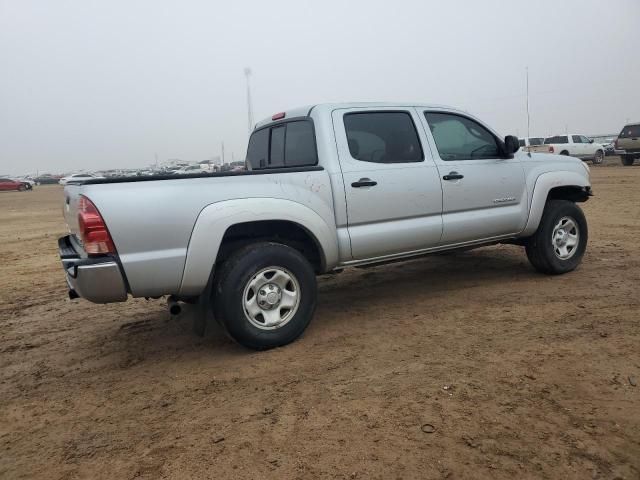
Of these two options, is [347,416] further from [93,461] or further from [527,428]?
[93,461]

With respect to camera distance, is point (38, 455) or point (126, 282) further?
point (126, 282)

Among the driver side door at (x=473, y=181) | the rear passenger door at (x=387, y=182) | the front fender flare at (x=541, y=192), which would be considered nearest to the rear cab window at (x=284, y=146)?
the rear passenger door at (x=387, y=182)

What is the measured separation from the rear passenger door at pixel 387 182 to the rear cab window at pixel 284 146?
0.93 feet

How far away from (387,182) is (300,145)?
0.88 meters

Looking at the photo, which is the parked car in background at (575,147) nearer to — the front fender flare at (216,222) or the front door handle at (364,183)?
the front door handle at (364,183)

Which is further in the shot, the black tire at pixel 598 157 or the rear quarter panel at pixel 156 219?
the black tire at pixel 598 157

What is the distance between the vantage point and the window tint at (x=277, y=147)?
4969 millimetres

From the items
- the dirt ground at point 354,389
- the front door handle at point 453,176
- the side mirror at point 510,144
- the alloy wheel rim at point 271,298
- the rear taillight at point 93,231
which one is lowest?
the dirt ground at point 354,389

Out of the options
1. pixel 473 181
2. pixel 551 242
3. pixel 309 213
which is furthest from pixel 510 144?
pixel 309 213

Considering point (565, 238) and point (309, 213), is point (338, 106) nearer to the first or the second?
point (309, 213)

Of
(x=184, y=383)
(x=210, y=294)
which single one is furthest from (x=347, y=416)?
(x=210, y=294)

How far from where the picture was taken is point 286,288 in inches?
158

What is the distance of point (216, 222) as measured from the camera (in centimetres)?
363

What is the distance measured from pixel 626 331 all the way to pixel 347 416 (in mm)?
2395
